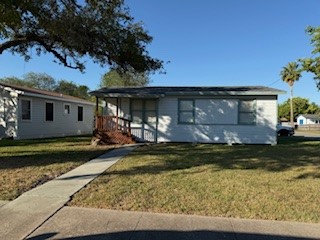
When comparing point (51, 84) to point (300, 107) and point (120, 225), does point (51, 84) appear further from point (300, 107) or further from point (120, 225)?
point (300, 107)

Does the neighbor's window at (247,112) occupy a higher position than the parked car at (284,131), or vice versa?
the neighbor's window at (247,112)

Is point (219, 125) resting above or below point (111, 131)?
above

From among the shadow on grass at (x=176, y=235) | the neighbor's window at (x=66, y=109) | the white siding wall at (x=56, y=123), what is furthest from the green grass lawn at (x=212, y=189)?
the neighbor's window at (x=66, y=109)

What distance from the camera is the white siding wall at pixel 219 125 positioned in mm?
17719

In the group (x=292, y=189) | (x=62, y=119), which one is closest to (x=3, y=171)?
(x=292, y=189)

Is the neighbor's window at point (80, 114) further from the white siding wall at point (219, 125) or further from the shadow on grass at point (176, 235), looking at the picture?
the shadow on grass at point (176, 235)

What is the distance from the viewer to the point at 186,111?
59.5ft

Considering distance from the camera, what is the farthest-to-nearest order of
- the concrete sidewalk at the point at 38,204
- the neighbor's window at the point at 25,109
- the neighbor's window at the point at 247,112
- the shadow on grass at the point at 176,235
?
the neighbor's window at the point at 25,109 < the neighbor's window at the point at 247,112 < the concrete sidewalk at the point at 38,204 < the shadow on grass at the point at 176,235

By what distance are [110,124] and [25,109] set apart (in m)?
6.24

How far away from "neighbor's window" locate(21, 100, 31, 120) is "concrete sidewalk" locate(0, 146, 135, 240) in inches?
496

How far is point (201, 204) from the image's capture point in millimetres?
5773

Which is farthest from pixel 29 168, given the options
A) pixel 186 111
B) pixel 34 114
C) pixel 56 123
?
pixel 56 123

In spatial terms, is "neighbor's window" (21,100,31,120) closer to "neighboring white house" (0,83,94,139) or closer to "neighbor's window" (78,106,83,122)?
"neighboring white house" (0,83,94,139)

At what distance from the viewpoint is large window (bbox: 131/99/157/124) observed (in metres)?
18.3
